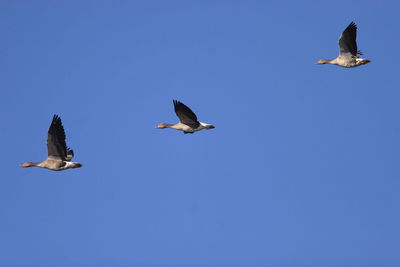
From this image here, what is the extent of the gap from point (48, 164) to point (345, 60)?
16279mm

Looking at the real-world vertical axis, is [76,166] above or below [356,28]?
below

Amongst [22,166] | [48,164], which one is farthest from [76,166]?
[22,166]

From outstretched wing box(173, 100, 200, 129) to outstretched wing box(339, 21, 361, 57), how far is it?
346 inches

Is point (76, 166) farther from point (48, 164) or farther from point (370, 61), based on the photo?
point (370, 61)

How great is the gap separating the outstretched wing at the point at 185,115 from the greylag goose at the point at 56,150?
5351mm

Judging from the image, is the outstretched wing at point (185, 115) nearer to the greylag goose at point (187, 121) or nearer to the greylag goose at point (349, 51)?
the greylag goose at point (187, 121)

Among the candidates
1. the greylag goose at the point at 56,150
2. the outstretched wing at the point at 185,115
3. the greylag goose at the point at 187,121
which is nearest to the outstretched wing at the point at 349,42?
the greylag goose at the point at 187,121

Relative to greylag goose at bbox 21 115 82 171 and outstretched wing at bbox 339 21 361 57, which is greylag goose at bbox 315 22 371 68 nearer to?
outstretched wing at bbox 339 21 361 57

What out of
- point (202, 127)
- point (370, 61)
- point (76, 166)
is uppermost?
point (370, 61)

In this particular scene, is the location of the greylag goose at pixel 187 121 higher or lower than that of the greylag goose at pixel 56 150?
higher

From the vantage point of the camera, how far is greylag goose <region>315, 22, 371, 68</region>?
31.9 m

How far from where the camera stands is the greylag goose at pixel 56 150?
27453 mm

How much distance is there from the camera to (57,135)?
Result: 2775 centimetres

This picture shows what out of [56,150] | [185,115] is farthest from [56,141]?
[185,115]
